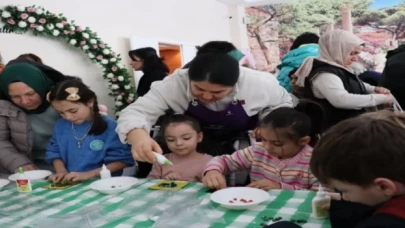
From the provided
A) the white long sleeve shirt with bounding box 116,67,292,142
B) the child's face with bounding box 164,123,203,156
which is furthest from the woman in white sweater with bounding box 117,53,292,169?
the child's face with bounding box 164,123,203,156

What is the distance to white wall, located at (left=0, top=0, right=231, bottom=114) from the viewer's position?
379 centimetres

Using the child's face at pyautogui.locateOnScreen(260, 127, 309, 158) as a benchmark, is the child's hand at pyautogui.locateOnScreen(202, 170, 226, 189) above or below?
below

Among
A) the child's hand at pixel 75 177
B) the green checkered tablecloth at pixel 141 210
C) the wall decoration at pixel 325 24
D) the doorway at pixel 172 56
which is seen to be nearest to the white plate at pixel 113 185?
the green checkered tablecloth at pixel 141 210

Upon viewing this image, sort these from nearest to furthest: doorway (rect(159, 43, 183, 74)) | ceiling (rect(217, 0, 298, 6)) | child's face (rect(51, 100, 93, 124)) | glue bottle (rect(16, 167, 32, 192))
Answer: glue bottle (rect(16, 167, 32, 192)), child's face (rect(51, 100, 93, 124)), doorway (rect(159, 43, 183, 74)), ceiling (rect(217, 0, 298, 6))

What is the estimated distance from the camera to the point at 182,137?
2002 millimetres

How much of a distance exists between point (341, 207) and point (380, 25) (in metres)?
7.16

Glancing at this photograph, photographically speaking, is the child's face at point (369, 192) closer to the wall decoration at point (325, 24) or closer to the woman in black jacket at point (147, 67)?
the woman in black jacket at point (147, 67)

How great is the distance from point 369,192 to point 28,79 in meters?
1.98

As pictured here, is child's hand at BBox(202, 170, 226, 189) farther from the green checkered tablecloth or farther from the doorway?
the doorway

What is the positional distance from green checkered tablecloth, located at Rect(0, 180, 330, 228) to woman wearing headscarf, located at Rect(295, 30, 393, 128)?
1.29 metres

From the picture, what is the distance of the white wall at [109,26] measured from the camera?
3.79 meters

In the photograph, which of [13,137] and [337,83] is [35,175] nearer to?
[13,137]

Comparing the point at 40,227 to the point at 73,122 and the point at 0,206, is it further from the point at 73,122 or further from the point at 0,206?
the point at 73,122

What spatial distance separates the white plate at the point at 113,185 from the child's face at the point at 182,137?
37 centimetres
